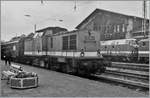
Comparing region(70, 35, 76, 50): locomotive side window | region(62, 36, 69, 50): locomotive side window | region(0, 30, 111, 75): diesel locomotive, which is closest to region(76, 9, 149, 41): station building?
region(0, 30, 111, 75): diesel locomotive

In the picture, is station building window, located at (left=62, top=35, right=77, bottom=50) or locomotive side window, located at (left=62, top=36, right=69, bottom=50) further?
Result: locomotive side window, located at (left=62, top=36, right=69, bottom=50)

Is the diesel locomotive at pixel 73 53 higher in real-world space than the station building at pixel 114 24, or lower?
lower

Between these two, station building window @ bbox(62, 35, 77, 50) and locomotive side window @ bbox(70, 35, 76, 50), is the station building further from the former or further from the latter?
locomotive side window @ bbox(70, 35, 76, 50)

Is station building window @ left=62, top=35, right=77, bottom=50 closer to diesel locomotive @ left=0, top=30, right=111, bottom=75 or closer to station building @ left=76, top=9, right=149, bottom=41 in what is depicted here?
diesel locomotive @ left=0, top=30, right=111, bottom=75

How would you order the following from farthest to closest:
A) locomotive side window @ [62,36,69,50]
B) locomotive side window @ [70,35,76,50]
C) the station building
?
the station building → locomotive side window @ [62,36,69,50] → locomotive side window @ [70,35,76,50]

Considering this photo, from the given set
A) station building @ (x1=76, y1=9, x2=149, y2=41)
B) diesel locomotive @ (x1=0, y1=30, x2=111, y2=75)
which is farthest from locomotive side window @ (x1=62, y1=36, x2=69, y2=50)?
station building @ (x1=76, y1=9, x2=149, y2=41)

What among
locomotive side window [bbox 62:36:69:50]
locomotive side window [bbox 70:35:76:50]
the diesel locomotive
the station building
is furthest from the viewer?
the station building

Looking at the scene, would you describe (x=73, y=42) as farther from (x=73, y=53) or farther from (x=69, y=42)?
(x=73, y=53)

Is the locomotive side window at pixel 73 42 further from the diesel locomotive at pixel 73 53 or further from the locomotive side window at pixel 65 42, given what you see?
the locomotive side window at pixel 65 42

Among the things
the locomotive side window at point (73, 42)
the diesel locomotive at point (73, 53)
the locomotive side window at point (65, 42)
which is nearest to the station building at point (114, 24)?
the diesel locomotive at point (73, 53)

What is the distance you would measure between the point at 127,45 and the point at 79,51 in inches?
507

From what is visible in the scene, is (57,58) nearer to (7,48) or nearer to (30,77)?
(30,77)

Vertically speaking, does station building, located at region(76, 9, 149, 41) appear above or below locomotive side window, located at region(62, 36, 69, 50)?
above

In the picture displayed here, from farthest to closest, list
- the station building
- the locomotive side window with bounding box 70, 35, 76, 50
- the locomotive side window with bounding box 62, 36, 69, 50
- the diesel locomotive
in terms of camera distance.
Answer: the station building → the locomotive side window with bounding box 62, 36, 69, 50 → the locomotive side window with bounding box 70, 35, 76, 50 → the diesel locomotive
